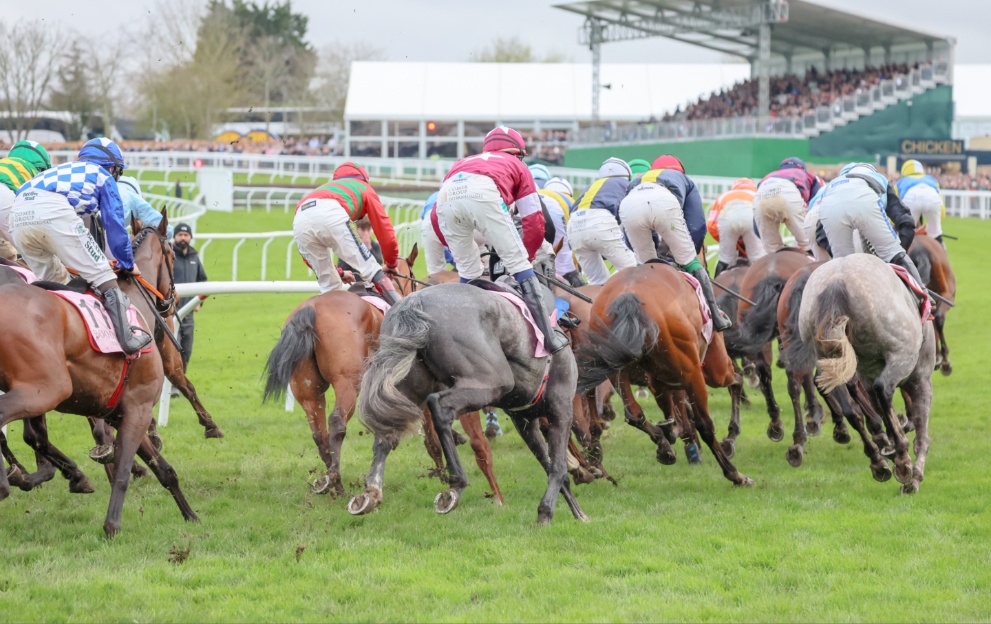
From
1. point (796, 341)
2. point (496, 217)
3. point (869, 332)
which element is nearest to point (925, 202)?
point (796, 341)

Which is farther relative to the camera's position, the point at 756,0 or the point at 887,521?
the point at 756,0

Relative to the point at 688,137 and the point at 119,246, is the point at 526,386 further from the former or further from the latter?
the point at 688,137

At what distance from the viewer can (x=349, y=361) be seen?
254 inches

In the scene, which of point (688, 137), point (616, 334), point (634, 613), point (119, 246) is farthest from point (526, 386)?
point (688, 137)

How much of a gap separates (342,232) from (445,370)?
2.03m

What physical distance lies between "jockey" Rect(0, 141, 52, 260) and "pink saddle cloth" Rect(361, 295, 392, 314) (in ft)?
6.61

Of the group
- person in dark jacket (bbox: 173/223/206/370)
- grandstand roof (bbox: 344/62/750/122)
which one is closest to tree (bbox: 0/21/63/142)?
grandstand roof (bbox: 344/62/750/122)

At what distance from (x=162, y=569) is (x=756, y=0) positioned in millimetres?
31670

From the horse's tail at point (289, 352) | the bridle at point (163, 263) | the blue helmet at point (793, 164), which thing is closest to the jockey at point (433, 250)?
the horse's tail at point (289, 352)

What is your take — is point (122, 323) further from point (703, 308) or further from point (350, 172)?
point (703, 308)

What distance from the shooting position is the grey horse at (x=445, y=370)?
5.06 m

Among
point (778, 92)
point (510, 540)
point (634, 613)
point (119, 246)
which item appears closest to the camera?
point (634, 613)

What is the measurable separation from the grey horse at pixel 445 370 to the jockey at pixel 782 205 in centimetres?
371

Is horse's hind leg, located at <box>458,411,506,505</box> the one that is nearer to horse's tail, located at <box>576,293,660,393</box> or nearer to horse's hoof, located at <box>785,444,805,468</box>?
horse's tail, located at <box>576,293,660,393</box>
